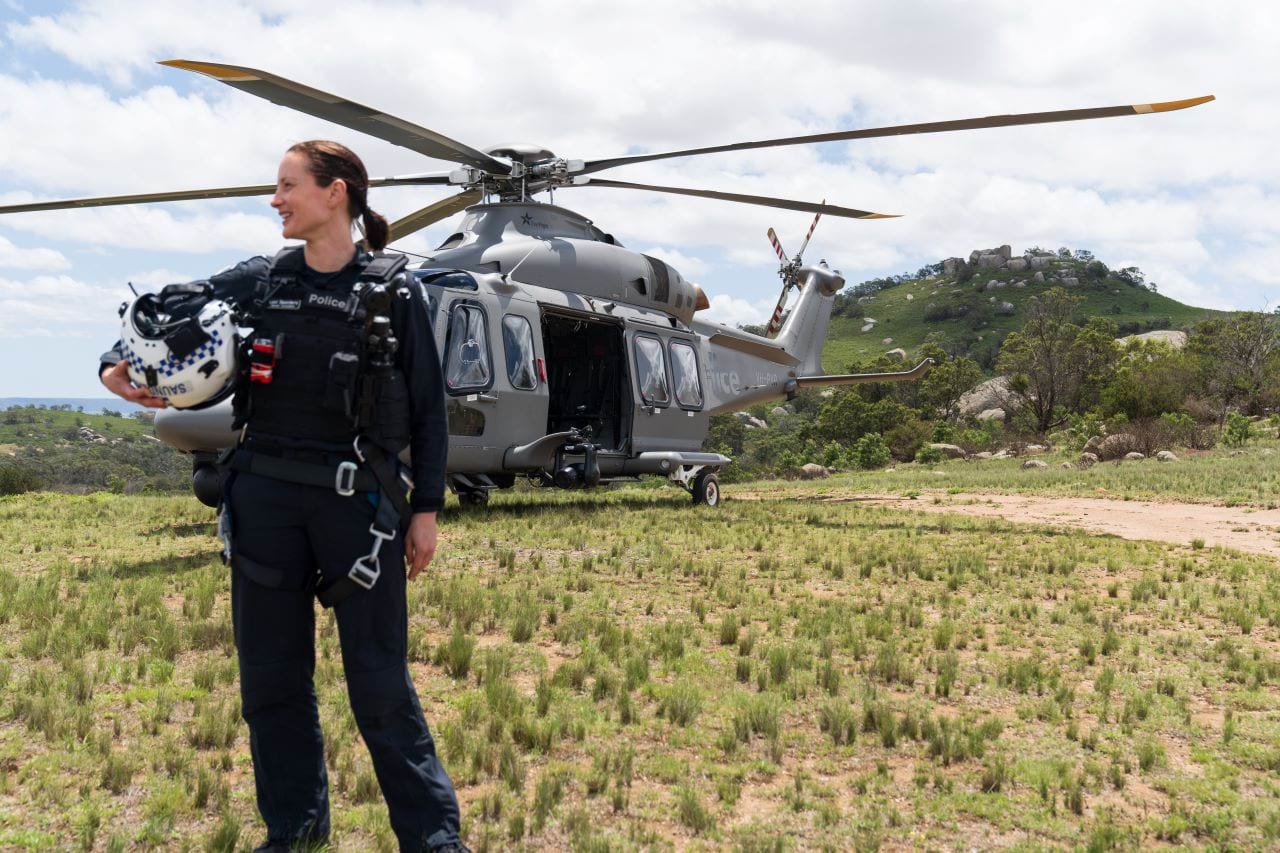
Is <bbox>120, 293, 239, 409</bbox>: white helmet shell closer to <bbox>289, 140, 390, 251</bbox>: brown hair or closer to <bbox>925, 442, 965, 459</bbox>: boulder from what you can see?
<bbox>289, 140, 390, 251</bbox>: brown hair

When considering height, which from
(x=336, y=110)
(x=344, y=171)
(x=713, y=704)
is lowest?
(x=713, y=704)

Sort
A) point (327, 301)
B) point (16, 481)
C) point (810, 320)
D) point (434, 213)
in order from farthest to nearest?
point (16, 481) < point (810, 320) < point (434, 213) < point (327, 301)

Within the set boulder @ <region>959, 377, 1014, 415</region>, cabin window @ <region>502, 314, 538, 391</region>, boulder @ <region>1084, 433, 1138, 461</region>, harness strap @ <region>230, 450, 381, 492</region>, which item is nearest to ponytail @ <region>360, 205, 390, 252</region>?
harness strap @ <region>230, 450, 381, 492</region>

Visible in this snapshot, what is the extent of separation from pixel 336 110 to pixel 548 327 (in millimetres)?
5328

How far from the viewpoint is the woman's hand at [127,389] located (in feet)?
9.95

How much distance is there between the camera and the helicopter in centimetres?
917

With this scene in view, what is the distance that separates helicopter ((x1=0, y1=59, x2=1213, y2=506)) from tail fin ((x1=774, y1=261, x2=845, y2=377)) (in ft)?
7.23

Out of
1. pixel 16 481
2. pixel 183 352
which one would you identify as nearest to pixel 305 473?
pixel 183 352

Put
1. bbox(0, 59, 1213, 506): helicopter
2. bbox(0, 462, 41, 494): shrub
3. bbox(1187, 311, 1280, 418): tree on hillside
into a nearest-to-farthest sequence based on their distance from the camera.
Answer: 1. bbox(0, 59, 1213, 506): helicopter
2. bbox(0, 462, 41, 494): shrub
3. bbox(1187, 311, 1280, 418): tree on hillside

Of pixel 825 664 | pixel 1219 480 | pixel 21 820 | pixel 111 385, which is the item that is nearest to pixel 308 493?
pixel 111 385

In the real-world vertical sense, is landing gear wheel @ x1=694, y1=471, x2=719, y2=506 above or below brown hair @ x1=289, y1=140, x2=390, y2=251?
below

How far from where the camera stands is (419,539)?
10.2 ft

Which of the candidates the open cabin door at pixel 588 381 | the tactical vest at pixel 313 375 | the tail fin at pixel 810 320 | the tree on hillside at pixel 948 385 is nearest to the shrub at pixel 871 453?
the tree on hillside at pixel 948 385

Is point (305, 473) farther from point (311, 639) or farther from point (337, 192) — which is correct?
point (337, 192)
